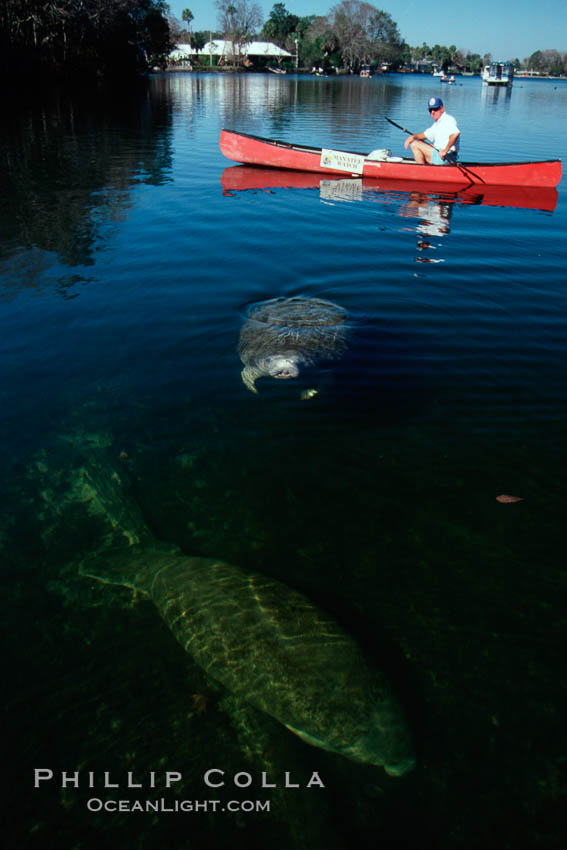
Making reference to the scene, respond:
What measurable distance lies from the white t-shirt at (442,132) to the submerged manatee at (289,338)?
10952 millimetres

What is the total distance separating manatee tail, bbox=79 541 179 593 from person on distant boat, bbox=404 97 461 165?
1501 centimetres

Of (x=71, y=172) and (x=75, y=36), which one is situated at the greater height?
(x=75, y=36)

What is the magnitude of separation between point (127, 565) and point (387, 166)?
1604 centimetres

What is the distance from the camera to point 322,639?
3.15 m

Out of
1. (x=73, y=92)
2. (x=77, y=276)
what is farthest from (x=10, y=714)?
(x=73, y=92)

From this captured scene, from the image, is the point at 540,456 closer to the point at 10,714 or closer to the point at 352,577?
the point at 352,577

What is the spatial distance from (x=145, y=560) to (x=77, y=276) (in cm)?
691

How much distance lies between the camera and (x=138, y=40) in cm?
6600

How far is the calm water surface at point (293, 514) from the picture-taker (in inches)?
109

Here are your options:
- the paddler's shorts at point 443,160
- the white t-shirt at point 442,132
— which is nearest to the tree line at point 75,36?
the white t-shirt at point 442,132

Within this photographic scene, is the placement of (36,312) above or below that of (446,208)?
below

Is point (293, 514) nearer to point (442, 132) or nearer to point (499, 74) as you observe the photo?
point (442, 132)

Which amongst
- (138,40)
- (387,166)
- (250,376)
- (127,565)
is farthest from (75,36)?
(127,565)

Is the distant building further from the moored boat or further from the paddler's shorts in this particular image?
the paddler's shorts
